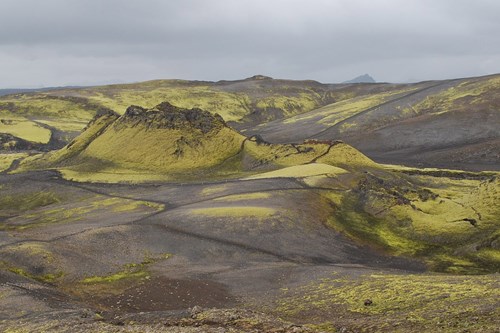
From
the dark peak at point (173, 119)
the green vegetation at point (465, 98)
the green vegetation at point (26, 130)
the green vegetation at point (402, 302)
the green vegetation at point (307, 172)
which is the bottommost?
the green vegetation at point (402, 302)

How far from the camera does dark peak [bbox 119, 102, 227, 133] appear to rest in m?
103

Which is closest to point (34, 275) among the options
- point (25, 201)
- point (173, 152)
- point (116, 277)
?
point (116, 277)

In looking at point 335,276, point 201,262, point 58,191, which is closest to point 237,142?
point 58,191

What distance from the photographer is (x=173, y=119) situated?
10462 centimetres

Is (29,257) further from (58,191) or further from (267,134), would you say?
(267,134)

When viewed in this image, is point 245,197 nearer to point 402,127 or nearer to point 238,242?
point 238,242

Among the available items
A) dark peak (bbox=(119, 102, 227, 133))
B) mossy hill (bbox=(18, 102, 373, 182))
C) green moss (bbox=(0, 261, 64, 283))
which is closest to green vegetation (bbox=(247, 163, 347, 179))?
mossy hill (bbox=(18, 102, 373, 182))

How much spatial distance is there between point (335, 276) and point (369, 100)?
548 ft

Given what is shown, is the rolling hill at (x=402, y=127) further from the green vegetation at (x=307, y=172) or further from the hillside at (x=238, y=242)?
the green vegetation at (x=307, y=172)

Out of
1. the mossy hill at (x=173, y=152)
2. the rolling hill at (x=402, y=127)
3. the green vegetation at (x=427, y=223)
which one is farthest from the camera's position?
the rolling hill at (x=402, y=127)

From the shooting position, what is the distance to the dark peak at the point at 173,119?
103 metres

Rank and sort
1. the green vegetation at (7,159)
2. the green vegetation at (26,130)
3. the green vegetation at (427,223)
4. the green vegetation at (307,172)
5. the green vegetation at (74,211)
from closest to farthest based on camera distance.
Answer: the green vegetation at (427,223) → the green vegetation at (74,211) → the green vegetation at (307,172) → the green vegetation at (7,159) → the green vegetation at (26,130)

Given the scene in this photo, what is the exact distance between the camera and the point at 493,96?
165500mm

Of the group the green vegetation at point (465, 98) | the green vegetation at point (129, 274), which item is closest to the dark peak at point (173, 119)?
the green vegetation at point (129, 274)
